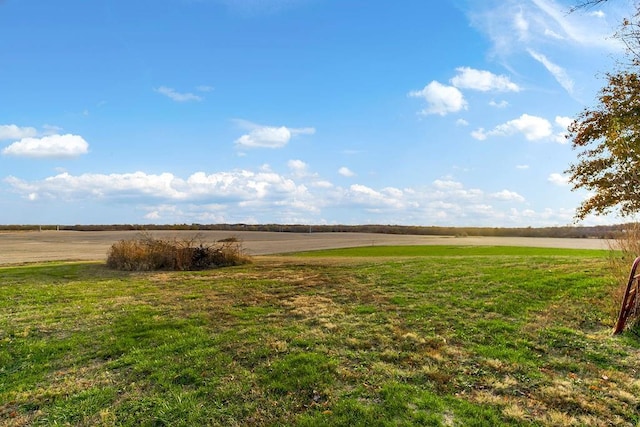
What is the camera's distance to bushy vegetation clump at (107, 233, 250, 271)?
797 inches

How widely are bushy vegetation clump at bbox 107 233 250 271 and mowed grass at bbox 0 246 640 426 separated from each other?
7.06 metres

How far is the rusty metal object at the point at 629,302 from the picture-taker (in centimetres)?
787

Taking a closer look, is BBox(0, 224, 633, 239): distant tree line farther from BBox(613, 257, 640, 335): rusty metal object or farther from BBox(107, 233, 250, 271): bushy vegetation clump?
BBox(613, 257, 640, 335): rusty metal object

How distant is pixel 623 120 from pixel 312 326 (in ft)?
53.5

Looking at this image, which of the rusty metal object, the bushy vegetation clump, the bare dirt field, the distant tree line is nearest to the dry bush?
the rusty metal object

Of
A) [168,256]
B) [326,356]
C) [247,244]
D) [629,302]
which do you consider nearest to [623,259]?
[629,302]

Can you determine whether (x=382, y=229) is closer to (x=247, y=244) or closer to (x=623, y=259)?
(x=247, y=244)

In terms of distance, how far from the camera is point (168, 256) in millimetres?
20656

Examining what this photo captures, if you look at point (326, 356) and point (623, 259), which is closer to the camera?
point (326, 356)

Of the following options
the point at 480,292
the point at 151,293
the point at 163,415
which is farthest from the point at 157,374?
the point at 480,292

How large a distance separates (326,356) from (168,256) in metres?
15.8

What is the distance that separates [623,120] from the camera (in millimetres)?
17016

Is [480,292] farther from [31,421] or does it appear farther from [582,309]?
[31,421]

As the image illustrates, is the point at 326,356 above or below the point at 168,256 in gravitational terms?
below
